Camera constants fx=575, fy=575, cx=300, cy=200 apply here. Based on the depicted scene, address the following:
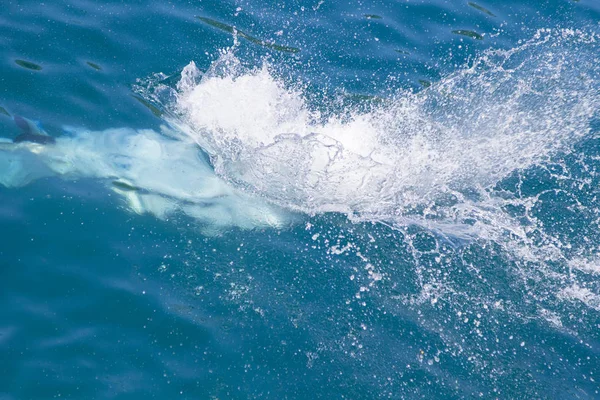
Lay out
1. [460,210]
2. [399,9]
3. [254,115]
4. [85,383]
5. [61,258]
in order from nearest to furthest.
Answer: [85,383] < [61,258] < [460,210] < [254,115] < [399,9]

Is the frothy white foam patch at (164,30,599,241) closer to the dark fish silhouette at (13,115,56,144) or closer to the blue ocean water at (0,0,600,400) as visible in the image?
the blue ocean water at (0,0,600,400)

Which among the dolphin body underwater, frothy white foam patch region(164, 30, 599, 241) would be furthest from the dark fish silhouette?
frothy white foam patch region(164, 30, 599, 241)

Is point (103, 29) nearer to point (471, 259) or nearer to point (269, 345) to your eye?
point (269, 345)

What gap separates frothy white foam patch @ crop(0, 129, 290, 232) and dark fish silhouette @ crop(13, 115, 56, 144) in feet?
0.23

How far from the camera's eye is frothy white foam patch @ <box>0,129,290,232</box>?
20.1ft

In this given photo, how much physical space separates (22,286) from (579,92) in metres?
7.09

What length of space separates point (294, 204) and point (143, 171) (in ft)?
5.66

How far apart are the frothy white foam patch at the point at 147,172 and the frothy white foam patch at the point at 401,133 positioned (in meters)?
0.23

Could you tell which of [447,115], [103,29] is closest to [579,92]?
[447,115]

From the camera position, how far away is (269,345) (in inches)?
197

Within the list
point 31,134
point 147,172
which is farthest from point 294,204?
point 31,134

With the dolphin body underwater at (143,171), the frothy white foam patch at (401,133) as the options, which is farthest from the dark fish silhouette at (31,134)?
the frothy white foam patch at (401,133)

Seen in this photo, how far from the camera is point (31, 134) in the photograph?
21.2ft

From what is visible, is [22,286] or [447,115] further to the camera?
[447,115]
